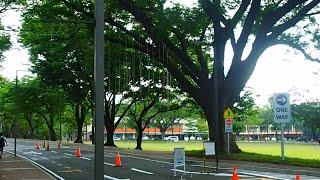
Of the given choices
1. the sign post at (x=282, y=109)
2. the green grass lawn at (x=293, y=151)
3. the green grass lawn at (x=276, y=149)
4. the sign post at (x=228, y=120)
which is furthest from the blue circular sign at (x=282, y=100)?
the green grass lawn at (x=293, y=151)

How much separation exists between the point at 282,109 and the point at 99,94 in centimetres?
1869

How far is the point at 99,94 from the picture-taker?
6812 mm

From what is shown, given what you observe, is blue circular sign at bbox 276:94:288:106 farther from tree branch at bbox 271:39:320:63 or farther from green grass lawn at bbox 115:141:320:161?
tree branch at bbox 271:39:320:63

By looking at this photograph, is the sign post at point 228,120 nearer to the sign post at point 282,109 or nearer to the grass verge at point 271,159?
the grass verge at point 271,159

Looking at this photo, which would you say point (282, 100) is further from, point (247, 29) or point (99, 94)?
point (99, 94)

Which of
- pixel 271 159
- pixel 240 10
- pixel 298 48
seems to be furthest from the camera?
pixel 298 48

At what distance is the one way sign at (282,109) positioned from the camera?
2402 centimetres

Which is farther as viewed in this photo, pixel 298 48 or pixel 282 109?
pixel 298 48

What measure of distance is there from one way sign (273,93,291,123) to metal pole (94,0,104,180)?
18371 millimetres

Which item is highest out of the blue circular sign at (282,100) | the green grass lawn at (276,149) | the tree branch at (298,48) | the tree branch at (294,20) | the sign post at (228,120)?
the tree branch at (294,20)

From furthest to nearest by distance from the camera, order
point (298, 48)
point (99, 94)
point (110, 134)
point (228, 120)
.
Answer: point (110, 134)
point (298, 48)
point (228, 120)
point (99, 94)

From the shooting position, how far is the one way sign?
24.0 meters

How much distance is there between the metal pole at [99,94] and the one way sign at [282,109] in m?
18.4

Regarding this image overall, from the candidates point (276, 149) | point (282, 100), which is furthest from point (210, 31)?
point (276, 149)
